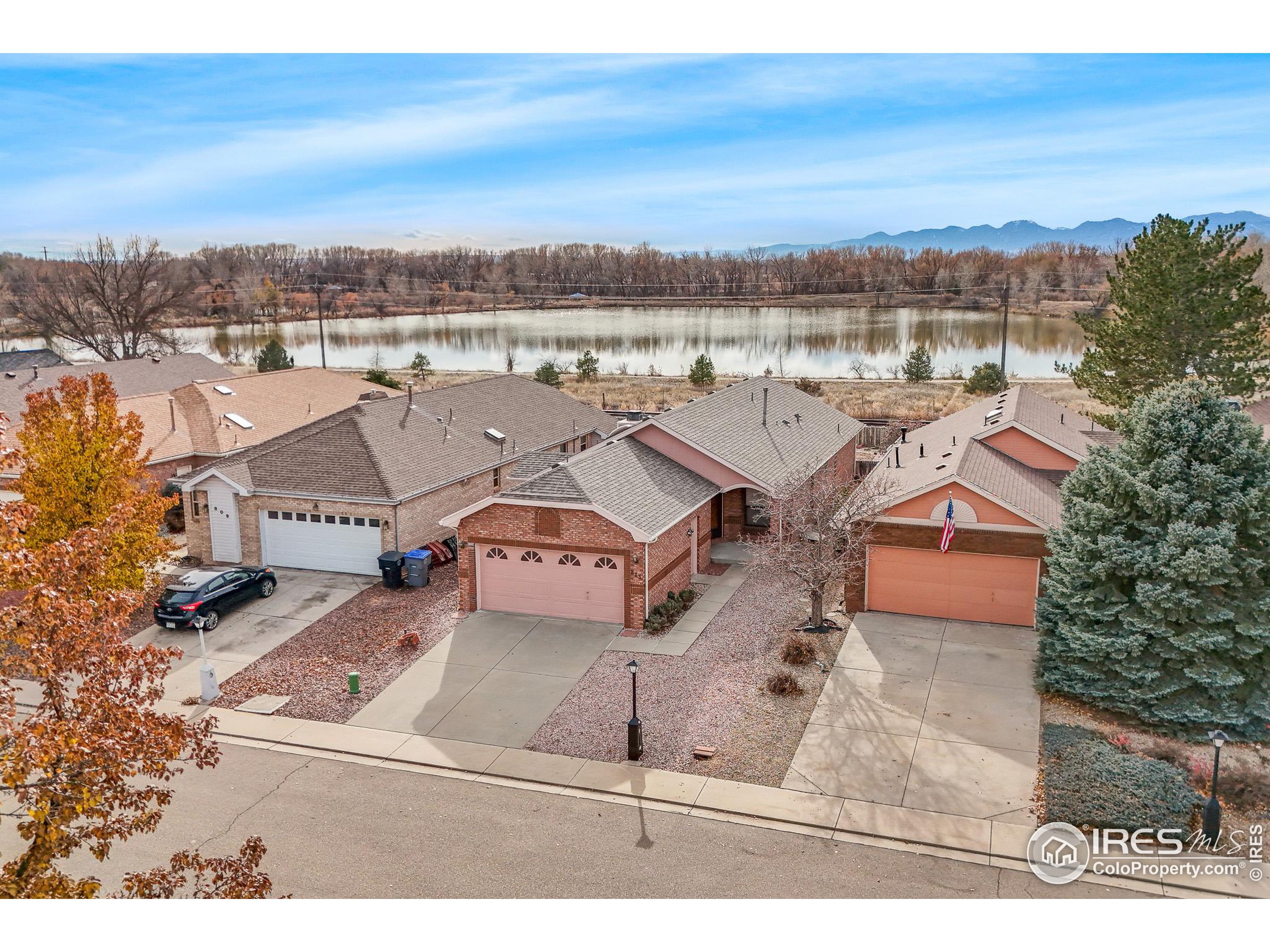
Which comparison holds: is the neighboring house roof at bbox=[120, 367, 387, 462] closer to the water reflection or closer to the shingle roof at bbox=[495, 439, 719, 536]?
the shingle roof at bbox=[495, 439, 719, 536]

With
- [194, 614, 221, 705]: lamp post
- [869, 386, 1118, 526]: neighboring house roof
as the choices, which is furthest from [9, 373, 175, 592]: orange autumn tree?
[869, 386, 1118, 526]: neighboring house roof

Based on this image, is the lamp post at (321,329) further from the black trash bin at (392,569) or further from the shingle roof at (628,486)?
the shingle roof at (628,486)

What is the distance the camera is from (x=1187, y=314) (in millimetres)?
30125

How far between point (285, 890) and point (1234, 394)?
31470 millimetres

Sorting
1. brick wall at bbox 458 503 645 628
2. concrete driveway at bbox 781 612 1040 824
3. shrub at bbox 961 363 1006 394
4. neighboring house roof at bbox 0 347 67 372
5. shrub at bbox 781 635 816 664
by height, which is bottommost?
concrete driveway at bbox 781 612 1040 824

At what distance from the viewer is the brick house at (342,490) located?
26.0 m

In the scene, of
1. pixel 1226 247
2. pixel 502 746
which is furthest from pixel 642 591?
pixel 1226 247

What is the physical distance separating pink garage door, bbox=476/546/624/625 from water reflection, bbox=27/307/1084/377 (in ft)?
189

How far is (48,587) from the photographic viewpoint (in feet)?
27.5

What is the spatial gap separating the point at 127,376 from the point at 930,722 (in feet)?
139

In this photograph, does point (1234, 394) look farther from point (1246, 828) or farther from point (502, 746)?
point (502, 746)

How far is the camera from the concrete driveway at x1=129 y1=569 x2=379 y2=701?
19.6 meters

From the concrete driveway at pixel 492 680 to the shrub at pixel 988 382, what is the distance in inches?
1576

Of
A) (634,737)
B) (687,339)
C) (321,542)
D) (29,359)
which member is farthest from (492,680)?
(687,339)
